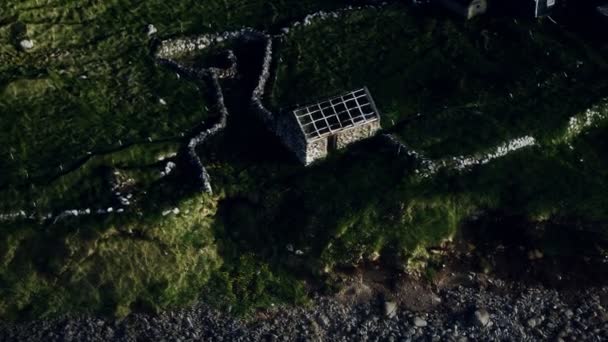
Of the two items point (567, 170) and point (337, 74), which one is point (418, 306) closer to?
point (567, 170)

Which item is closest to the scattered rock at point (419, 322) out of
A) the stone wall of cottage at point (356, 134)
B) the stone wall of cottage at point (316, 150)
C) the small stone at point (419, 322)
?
the small stone at point (419, 322)

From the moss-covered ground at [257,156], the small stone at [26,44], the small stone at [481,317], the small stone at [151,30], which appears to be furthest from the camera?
the small stone at [151,30]

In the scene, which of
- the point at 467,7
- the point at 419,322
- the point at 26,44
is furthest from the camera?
the point at 467,7

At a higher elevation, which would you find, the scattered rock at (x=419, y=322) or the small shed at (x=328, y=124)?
the small shed at (x=328, y=124)

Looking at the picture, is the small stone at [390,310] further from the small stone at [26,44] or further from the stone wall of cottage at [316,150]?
the small stone at [26,44]

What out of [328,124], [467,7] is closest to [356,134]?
[328,124]

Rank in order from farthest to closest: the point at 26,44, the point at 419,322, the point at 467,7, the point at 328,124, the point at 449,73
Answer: the point at 467,7
the point at 449,73
the point at 26,44
the point at 328,124
the point at 419,322

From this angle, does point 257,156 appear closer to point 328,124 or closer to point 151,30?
point 328,124
